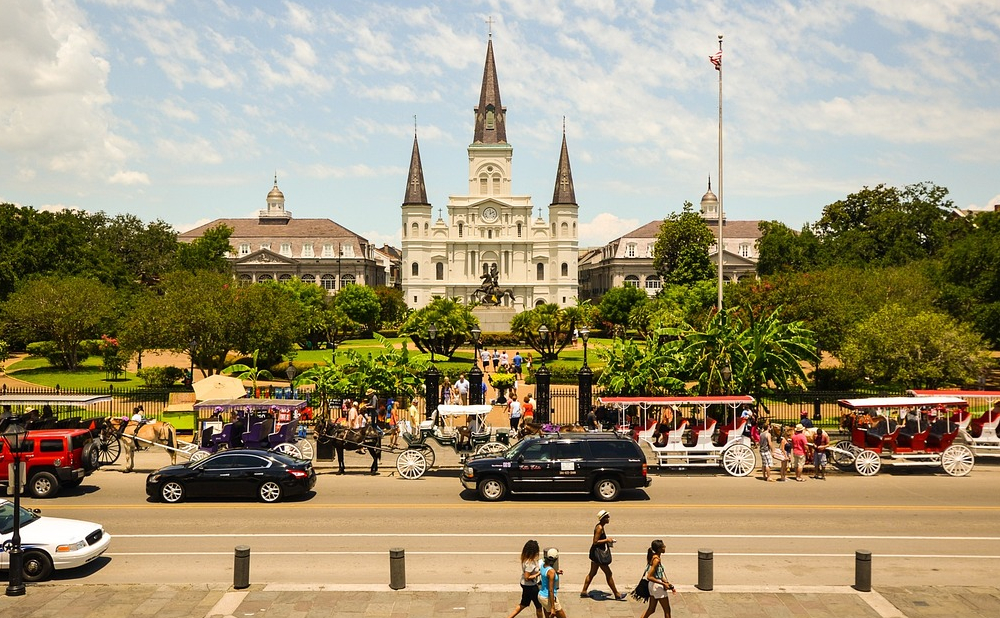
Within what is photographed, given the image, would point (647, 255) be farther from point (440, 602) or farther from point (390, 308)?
point (440, 602)

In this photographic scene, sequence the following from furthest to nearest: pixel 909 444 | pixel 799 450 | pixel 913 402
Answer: pixel 909 444 < pixel 913 402 < pixel 799 450

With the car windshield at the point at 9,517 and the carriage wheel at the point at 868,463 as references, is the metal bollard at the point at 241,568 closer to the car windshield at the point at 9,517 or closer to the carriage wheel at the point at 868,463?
the car windshield at the point at 9,517

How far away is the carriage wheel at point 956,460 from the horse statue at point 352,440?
48.3 feet

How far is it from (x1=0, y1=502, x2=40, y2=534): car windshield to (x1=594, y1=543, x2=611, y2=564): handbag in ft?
30.5

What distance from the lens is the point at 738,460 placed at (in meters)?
22.4

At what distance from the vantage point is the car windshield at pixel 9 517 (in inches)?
541

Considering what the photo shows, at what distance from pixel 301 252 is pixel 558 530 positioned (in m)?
117

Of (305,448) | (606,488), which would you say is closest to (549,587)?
(606,488)

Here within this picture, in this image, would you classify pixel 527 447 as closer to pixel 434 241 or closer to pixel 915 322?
pixel 915 322

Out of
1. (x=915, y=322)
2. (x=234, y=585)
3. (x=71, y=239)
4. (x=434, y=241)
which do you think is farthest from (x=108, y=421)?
(x=434, y=241)

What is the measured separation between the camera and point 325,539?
1593 cm

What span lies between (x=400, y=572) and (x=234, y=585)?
8.14 feet

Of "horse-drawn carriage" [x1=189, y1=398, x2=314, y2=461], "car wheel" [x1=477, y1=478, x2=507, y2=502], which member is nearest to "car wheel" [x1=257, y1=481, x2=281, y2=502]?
"horse-drawn carriage" [x1=189, y1=398, x2=314, y2=461]

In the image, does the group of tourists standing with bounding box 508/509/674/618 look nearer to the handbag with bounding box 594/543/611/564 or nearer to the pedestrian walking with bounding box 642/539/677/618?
the pedestrian walking with bounding box 642/539/677/618
